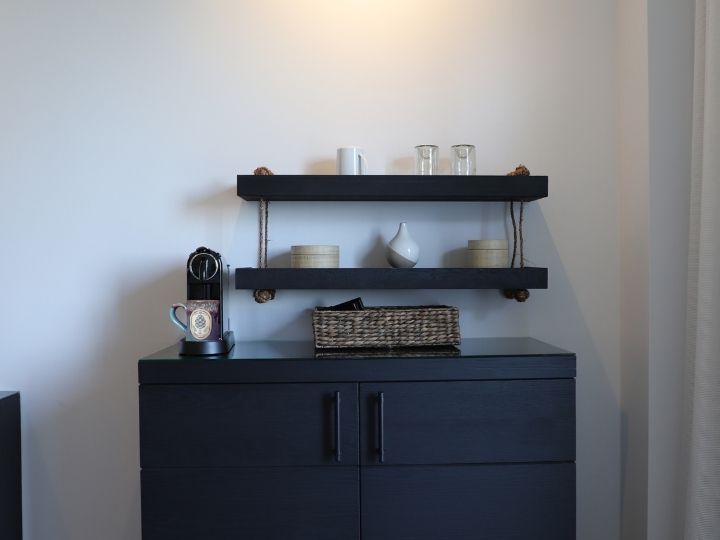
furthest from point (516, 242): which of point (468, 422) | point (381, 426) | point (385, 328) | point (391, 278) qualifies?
point (381, 426)

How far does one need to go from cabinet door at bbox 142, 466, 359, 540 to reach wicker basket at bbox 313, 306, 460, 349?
41 cm

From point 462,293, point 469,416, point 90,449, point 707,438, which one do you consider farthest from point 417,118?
point 90,449

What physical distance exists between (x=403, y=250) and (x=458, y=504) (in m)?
0.83

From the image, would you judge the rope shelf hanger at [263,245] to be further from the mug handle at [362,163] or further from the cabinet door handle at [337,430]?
the cabinet door handle at [337,430]

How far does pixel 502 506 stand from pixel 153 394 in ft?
3.57

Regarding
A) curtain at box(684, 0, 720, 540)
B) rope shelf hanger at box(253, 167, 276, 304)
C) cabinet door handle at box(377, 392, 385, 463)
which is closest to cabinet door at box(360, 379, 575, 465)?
cabinet door handle at box(377, 392, 385, 463)

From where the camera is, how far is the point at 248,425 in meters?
1.83

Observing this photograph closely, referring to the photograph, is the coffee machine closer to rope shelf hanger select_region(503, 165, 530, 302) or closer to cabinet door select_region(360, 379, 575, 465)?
cabinet door select_region(360, 379, 575, 465)

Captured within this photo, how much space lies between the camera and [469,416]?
1863 mm

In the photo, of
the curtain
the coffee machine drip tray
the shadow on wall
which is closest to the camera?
the curtain

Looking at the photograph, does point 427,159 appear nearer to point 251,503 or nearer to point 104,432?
point 251,503

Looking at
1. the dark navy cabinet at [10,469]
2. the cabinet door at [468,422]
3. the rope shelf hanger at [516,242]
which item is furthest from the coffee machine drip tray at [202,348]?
the rope shelf hanger at [516,242]

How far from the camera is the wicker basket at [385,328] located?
2016 mm

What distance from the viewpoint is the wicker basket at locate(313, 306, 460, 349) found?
2016 millimetres
